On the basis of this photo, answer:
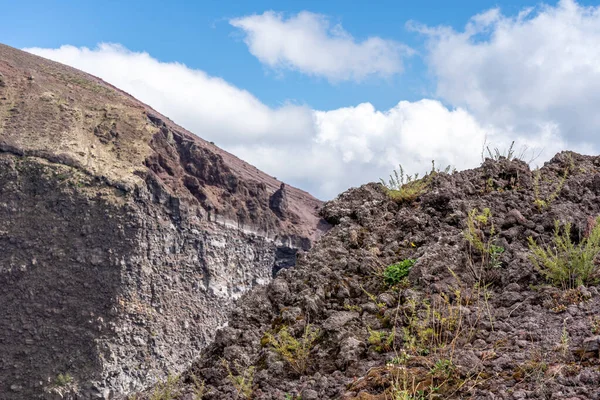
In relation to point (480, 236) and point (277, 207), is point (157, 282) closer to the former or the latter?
point (277, 207)

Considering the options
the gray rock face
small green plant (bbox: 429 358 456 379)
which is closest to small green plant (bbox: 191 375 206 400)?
small green plant (bbox: 429 358 456 379)

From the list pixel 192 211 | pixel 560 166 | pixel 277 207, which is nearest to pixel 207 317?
pixel 192 211

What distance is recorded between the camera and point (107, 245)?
35500mm

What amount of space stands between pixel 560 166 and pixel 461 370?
3828 mm

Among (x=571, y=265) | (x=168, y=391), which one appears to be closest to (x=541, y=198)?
(x=571, y=265)

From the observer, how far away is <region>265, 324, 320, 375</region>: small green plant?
12.4 ft

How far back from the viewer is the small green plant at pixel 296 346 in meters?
3.78

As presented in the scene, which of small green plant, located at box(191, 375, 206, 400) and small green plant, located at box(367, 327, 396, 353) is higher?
small green plant, located at box(367, 327, 396, 353)

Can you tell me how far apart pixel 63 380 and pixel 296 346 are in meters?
29.8

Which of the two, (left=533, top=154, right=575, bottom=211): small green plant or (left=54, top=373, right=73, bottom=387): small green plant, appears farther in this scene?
(left=54, top=373, right=73, bottom=387): small green plant

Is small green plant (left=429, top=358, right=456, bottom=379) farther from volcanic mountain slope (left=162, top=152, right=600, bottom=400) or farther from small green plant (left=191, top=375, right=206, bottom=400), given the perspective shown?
small green plant (left=191, top=375, right=206, bottom=400)

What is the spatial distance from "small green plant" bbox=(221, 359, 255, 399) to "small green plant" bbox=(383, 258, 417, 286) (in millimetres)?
1185

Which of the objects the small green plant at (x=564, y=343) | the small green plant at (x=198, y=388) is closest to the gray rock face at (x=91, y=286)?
the small green plant at (x=198, y=388)

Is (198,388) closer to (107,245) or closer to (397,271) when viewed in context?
(397,271)
